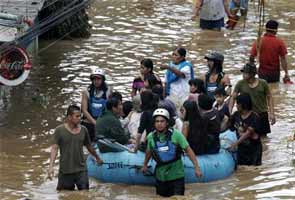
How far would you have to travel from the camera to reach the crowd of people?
11.0m

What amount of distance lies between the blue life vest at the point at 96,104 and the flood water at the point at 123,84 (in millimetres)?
1014

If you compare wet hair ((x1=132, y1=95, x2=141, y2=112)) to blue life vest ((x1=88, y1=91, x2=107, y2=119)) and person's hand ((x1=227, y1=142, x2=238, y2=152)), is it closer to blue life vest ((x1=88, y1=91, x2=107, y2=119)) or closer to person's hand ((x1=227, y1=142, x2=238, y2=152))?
blue life vest ((x1=88, y1=91, x2=107, y2=119))

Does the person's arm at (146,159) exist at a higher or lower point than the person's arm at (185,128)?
lower

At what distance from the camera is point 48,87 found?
59.2ft

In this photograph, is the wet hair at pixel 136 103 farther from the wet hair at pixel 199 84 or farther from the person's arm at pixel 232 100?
the person's arm at pixel 232 100

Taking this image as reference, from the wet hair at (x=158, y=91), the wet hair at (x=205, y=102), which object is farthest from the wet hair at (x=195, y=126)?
the wet hair at (x=158, y=91)

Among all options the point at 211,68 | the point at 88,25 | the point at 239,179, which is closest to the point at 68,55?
the point at 88,25

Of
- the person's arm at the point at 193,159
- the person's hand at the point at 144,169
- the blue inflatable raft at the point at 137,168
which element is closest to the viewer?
the person's arm at the point at 193,159

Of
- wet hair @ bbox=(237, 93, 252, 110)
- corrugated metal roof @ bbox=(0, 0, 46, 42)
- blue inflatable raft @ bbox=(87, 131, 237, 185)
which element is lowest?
blue inflatable raft @ bbox=(87, 131, 237, 185)

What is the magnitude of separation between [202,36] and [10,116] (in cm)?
868

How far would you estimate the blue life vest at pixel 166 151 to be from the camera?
36.0 ft

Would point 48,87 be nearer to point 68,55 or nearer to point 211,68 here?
point 68,55

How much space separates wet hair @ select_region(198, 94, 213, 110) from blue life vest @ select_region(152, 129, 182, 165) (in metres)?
1.16

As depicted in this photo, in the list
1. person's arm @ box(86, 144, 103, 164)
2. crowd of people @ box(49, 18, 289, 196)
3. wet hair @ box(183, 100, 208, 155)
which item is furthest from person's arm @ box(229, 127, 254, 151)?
person's arm @ box(86, 144, 103, 164)
